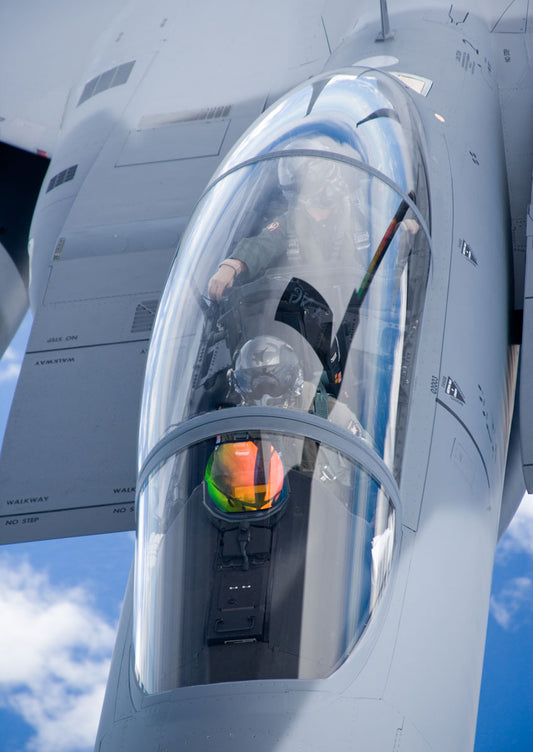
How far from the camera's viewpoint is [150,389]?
Result: 4.36m

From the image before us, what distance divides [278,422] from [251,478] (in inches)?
9.5

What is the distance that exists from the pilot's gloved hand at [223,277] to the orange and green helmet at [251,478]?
94 cm

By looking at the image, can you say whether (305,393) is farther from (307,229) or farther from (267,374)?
(307,229)

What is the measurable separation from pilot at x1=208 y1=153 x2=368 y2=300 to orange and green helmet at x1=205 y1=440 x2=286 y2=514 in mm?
952

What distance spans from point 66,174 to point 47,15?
3.59 meters

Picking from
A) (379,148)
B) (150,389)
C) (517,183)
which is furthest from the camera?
(517,183)

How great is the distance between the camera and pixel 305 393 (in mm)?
3840

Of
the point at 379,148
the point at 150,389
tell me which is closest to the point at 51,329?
the point at 150,389

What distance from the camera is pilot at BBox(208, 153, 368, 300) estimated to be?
441cm

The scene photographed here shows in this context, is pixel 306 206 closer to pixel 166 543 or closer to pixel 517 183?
→ pixel 166 543

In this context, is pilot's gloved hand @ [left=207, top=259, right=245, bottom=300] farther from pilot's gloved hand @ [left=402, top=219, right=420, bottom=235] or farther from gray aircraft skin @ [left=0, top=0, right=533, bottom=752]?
pilot's gloved hand @ [left=402, top=219, right=420, bottom=235]

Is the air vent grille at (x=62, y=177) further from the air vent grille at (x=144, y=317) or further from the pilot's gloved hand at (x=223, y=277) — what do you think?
the pilot's gloved hand at (x=223, y=277)

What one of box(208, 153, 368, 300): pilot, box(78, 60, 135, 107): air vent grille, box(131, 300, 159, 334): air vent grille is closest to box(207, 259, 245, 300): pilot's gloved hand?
box(208, 153, 368, 300): pilot

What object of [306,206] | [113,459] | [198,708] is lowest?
[198,708]
